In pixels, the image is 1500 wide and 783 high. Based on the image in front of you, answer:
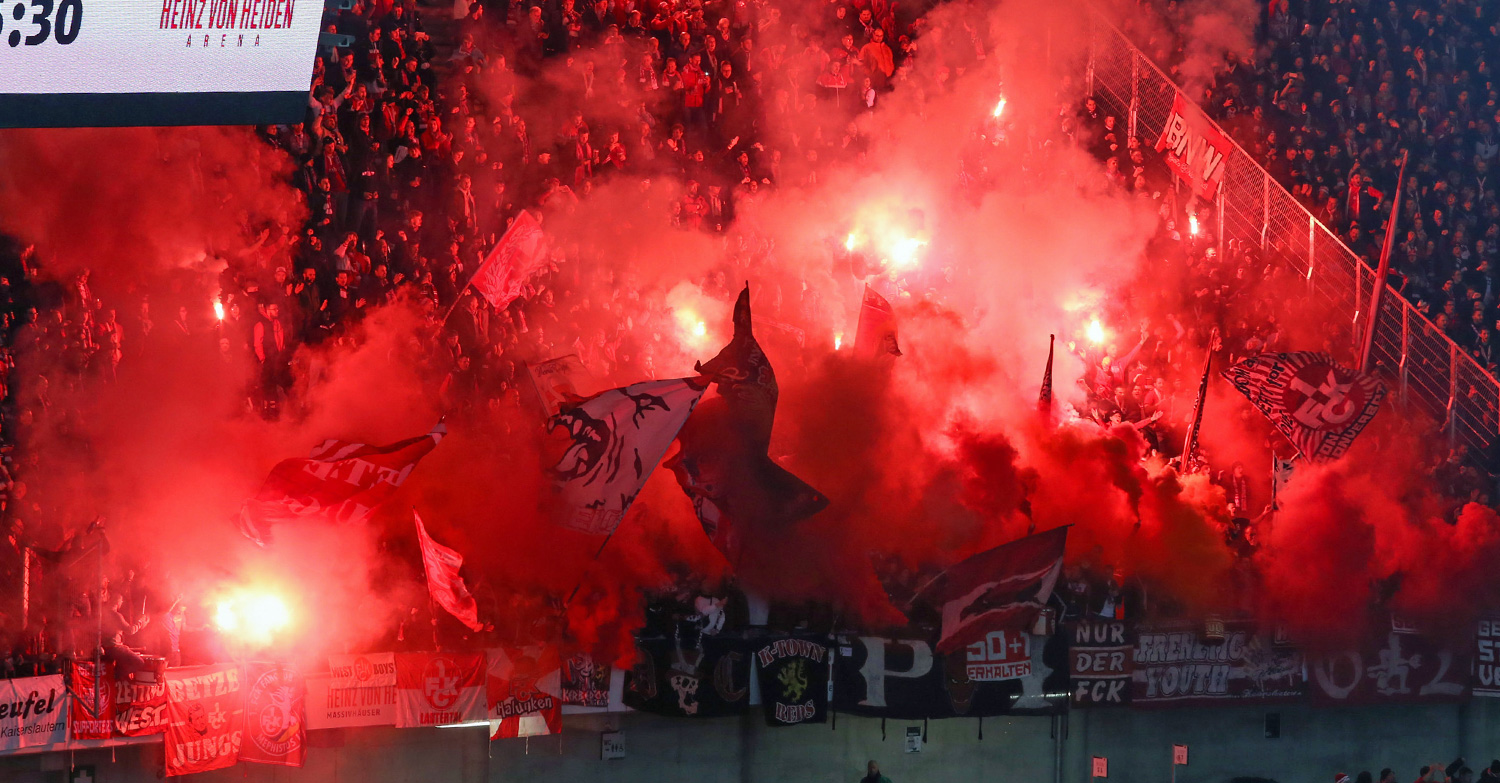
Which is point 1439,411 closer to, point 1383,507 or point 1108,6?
point 1383,507

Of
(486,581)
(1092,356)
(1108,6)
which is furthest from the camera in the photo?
(1108,6)

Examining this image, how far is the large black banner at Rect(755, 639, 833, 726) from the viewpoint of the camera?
1150 cm

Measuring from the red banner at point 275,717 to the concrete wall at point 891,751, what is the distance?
22cm

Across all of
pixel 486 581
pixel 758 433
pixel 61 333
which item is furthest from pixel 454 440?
pixel 61 333

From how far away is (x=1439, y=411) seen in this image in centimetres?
1414

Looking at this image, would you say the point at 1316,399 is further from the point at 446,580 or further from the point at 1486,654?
the point at 446,580

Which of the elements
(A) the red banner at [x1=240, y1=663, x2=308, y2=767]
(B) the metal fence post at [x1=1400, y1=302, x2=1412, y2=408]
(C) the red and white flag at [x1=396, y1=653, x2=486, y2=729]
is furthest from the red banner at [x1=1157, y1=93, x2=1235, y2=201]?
(A) the red banner at [x1=240, y1=663, x2=308, y2=767]

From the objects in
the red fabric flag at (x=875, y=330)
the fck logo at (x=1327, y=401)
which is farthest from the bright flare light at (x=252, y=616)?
the fck logo at (x=1327, y=401)

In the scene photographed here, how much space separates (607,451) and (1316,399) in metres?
6.10

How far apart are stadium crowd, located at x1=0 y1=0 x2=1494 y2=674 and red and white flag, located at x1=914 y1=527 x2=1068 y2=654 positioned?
1258 mm

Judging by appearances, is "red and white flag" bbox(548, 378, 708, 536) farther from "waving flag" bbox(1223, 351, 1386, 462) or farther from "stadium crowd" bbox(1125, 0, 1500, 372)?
"stadium crowd" bbox(1125, 0, 1500, 372)

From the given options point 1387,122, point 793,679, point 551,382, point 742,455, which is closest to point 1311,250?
point 1387,122

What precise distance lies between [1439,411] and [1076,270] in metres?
3.87

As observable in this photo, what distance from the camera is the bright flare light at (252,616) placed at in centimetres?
1070
